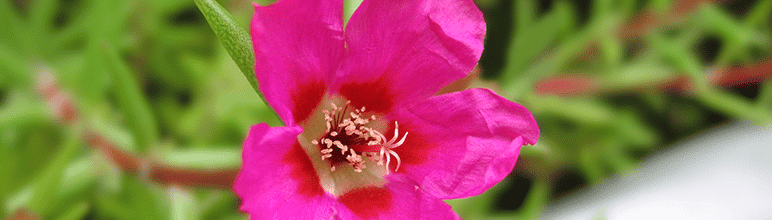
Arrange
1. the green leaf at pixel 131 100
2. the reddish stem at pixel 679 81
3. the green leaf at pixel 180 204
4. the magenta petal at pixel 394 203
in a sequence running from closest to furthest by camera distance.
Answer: the magenta petal at pixel 394 203 → the green leaf at pixel 131 100 → the green leaf at pixel 180 204 → the reddish stem at pixel 679 81

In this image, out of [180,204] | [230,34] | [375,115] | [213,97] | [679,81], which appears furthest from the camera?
[679,81]

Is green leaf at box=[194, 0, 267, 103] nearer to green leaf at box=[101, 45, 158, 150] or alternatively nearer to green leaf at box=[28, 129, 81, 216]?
green leaf at box=[101, 45, 158, 150]

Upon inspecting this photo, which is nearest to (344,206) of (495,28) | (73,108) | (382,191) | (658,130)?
(382,191)

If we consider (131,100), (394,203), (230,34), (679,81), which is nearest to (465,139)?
(394,203)

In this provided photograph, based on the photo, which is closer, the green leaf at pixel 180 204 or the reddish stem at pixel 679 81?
the green leaf at pixel 180 204

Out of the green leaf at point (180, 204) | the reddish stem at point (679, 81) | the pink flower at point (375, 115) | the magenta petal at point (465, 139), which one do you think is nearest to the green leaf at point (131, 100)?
the green leaf at point (180, 204)

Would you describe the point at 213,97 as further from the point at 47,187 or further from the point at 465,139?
the point at 465,139

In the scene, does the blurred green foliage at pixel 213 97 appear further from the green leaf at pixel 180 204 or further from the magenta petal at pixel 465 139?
the magenta petal at pixel 465 139
